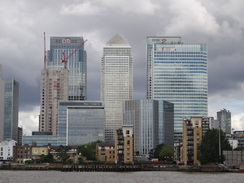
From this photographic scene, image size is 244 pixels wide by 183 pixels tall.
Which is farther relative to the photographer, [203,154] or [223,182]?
[203,154]

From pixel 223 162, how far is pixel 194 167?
1019 cm

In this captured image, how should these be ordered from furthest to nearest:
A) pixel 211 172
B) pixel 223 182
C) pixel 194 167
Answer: pixel 194 167 < pixel 211 172 < pixel 223 182

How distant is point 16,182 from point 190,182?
42.0 metres

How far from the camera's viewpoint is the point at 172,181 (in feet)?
455

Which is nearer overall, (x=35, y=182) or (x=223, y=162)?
(x=35, y=182)

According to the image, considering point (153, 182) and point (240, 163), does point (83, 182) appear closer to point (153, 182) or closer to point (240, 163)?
point (153, 182)

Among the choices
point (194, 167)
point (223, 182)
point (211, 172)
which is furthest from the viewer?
point (194, 167)

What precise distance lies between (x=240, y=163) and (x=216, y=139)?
1286 centimetres

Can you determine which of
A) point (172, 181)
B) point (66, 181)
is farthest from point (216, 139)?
point (66, 181)

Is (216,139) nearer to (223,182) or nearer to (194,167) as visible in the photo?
(194,167)

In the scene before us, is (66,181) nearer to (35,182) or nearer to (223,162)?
(35,182)

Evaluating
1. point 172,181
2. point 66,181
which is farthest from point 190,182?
point 66,181

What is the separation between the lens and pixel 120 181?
139m

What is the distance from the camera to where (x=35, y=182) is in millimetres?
136375
